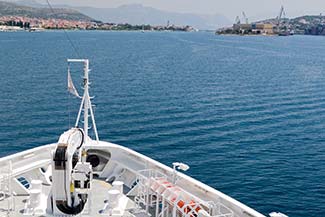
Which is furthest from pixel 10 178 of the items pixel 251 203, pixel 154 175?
pixel 251 203

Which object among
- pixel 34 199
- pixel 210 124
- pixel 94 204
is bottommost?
pixel 210 124

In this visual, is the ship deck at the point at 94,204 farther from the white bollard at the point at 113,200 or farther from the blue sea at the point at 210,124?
the blue sea at the point at 210,124

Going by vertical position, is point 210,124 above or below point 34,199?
below

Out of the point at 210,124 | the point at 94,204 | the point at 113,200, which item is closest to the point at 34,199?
the point at 94,204

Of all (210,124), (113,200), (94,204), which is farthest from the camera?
(210,124)

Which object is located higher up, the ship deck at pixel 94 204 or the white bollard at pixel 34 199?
the white bollard at pixel 34 199

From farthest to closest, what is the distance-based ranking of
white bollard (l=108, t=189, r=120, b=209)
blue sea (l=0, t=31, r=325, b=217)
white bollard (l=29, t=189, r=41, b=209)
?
blue sea (l=0, t=31, r=325, b=217) → white bollard (l=108, t=189, r=120, b=209) → white bollard (l=29, t=189, r=41, b=209)

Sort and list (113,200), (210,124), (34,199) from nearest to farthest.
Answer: (34,199), (113,200), (210,124)

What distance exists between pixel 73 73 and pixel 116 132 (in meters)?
30.7

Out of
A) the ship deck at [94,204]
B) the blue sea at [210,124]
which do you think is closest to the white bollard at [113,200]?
the ship deck at [94,204]

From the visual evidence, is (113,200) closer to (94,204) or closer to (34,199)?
(94,204)

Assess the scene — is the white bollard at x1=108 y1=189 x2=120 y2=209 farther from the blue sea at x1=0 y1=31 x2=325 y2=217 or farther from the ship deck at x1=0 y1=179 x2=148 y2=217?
the blue sea at x1=0 y1=31 x2=325 y2=217

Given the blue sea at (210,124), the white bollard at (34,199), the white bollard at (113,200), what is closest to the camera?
the white bollard at (34,199)

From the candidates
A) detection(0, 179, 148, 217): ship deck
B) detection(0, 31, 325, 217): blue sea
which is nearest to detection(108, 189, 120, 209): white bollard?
detection(0, 179, 148, 217): ship deck
